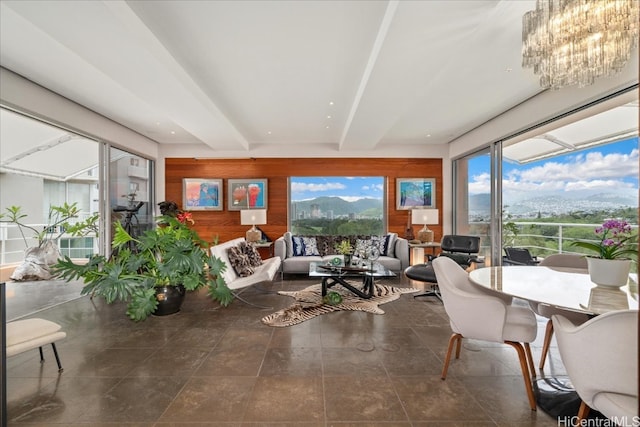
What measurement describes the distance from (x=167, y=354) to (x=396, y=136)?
5.30 meters

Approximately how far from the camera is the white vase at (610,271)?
1730 millimetres

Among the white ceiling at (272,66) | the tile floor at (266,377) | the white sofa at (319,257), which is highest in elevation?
the white ceiling at (272,66)

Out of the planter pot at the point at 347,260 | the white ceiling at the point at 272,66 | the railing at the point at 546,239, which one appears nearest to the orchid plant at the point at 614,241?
the white ceiling at the point at 272,66

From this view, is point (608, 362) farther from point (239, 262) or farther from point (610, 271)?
point (239, 262)

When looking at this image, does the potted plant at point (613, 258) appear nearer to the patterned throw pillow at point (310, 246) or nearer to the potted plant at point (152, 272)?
the potted plant at point (152, 272)

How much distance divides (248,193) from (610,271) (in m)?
5.87

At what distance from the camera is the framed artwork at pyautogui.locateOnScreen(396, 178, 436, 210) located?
6484mm

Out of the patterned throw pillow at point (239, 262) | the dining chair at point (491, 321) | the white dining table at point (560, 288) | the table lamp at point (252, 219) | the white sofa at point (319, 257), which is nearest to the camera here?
the white dining table at point (560, 288)

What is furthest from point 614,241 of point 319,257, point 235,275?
point 319,257

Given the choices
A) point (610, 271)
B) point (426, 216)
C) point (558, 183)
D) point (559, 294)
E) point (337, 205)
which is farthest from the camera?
point (337, 205)

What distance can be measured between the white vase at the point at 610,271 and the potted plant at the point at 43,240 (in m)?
5.34

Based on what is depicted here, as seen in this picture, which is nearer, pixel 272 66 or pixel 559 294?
pixel 559 294

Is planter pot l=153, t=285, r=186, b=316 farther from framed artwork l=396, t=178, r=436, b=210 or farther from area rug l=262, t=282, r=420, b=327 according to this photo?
framed artwork l=396, t=178, r=436, b=210

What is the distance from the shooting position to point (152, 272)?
3.33 m
